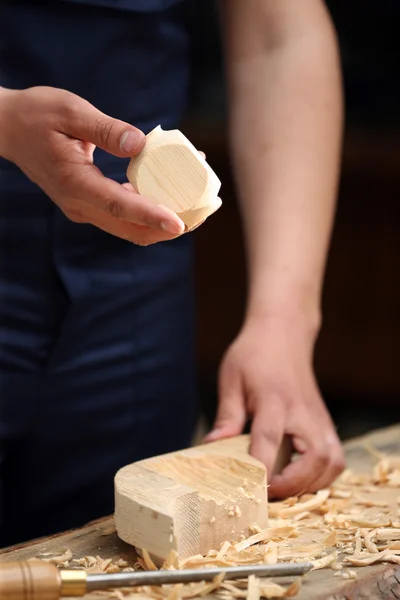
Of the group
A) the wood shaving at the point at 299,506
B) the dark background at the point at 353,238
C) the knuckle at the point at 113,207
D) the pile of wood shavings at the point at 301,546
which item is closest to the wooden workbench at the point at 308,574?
the pile of wood shavings at the point at 301,546

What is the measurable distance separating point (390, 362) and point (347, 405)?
0.89 ft

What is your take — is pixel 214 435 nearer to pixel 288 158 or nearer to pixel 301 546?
pixel 301 546

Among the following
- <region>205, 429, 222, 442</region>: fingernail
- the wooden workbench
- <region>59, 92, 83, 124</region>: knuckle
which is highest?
<region>59, 92, 83, 124</region>: knuckle

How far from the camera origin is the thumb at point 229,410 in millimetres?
1313

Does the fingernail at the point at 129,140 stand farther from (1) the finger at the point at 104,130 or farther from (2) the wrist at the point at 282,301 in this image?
(2) the wrist at the point at 282,301

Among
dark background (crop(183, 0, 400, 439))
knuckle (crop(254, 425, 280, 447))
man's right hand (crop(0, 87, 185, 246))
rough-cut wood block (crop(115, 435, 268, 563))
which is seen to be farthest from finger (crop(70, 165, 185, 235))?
dark background (crop(183, 0, 400, 439))

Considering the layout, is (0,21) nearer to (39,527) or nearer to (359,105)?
(39,527)

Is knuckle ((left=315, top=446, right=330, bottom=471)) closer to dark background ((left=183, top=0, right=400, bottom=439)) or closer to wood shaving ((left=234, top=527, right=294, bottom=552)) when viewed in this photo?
wood shaving ((left=234, top=527, right=294, bottom=552))

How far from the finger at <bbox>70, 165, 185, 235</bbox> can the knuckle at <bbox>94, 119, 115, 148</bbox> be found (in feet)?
0.13

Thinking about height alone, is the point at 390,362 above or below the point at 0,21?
below

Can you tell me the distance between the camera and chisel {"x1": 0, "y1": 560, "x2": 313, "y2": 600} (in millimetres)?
840

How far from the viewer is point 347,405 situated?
3.62 metres

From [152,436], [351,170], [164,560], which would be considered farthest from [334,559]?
[351,170]

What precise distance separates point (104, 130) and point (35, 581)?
0.45 meters
